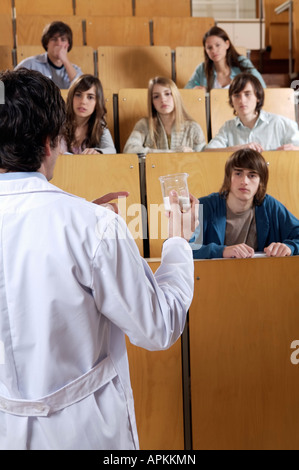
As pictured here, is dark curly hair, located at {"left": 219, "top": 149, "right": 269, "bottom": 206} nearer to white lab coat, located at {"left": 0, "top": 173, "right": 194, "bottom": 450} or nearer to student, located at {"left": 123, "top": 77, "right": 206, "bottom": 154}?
student, located at {"left": 123, "top": 77, "right": 206, "bottom": 154}

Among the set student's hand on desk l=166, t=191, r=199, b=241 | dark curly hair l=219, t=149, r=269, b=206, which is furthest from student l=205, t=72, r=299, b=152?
student's hand on desk l=166, t=191, r=199, b=241

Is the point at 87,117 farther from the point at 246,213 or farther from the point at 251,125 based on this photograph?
the point at 246,213

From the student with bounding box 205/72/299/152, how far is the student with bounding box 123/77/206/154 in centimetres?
9

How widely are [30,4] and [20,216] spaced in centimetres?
281

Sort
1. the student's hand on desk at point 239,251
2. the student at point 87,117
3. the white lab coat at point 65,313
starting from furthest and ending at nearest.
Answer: the student at point 87,117 → the student's hand on desk at point 239,251 → the white lab coat at point 65,313

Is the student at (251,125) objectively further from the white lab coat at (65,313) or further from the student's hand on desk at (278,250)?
the white lab coat at (65,313)

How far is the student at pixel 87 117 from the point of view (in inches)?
70.6

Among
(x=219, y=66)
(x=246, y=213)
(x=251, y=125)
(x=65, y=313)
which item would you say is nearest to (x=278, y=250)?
(x=246, y=213)

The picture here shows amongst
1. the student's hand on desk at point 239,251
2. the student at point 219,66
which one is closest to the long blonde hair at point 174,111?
the student at point 219,66

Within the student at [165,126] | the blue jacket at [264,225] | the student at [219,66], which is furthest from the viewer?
the student at [219,66]

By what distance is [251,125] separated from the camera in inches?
73.8

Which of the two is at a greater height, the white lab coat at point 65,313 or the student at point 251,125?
the student at point 251,125

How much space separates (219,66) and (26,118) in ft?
6.19

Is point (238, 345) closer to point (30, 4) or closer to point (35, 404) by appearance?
point (35, 404)
